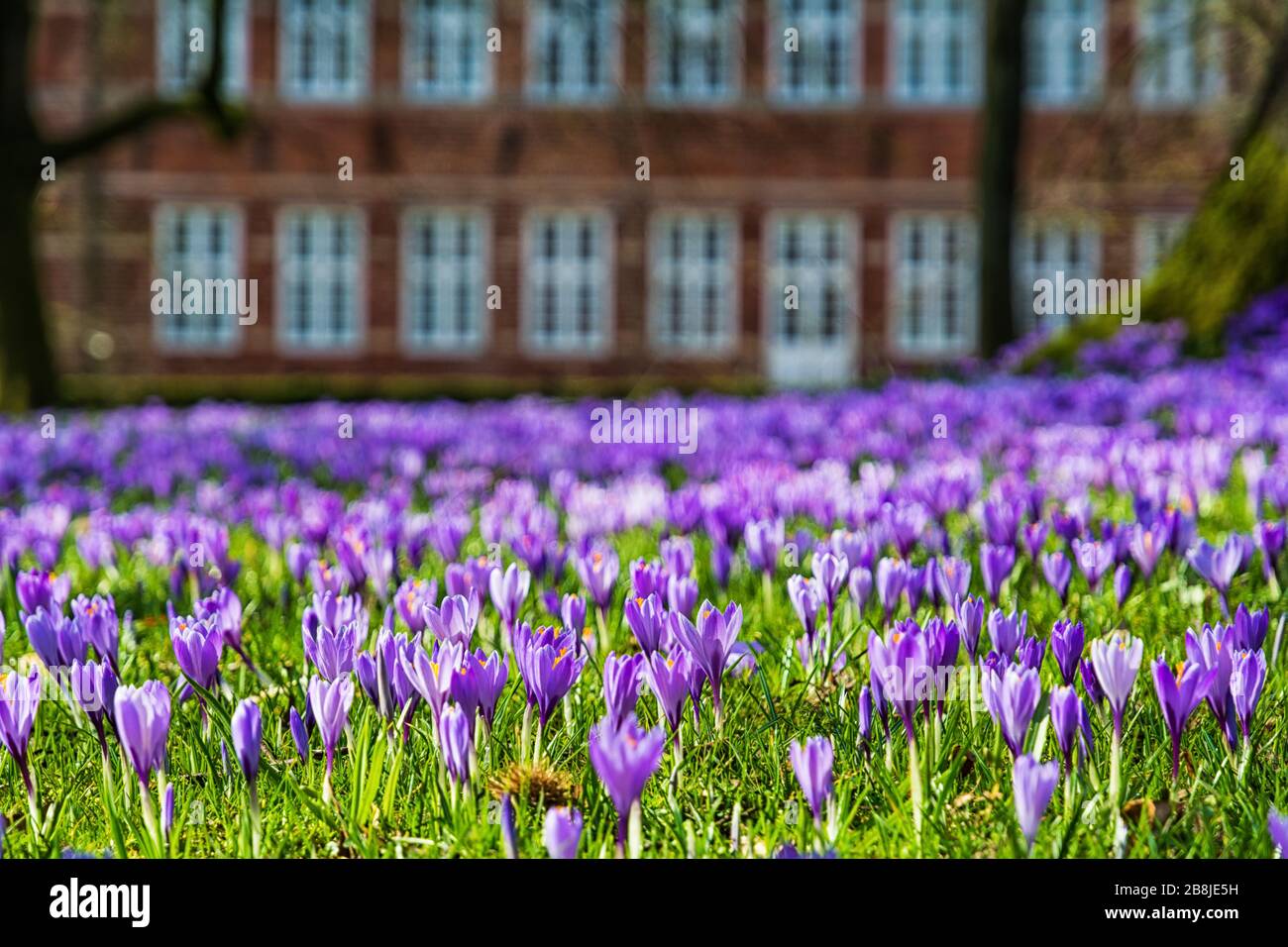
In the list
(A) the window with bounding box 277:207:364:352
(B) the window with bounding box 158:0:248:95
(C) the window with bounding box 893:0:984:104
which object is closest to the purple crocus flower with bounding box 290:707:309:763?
(B) the window with bounding box 158:0:248:95

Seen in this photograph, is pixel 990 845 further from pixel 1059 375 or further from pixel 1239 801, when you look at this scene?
pixel 1059 375

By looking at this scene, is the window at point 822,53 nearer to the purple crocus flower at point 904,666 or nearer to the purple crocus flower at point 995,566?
the purple crocus flower at point 995,566

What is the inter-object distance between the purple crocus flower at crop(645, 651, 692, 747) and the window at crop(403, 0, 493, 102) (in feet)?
93.7

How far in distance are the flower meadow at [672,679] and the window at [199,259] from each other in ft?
85.4

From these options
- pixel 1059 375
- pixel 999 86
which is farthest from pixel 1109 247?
pixel 1059 375

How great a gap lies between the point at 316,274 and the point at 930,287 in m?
12.2

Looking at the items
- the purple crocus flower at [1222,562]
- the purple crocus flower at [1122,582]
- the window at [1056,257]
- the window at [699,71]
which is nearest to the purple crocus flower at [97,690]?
the purple crocus flower at [1122,582]

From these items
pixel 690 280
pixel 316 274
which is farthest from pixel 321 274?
pixel 690 280

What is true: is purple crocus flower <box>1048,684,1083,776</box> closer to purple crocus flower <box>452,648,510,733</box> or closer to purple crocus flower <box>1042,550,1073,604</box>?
purple crocus flower <box>452,648,510,733</box>

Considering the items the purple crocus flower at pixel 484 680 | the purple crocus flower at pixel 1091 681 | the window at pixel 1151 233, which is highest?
the window at pixel 1151 233

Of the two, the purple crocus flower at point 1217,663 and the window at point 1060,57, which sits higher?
the window at point 1060,57

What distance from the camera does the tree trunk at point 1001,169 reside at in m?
14.6

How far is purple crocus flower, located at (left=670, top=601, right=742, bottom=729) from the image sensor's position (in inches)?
75.8
